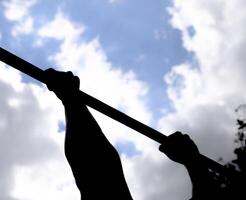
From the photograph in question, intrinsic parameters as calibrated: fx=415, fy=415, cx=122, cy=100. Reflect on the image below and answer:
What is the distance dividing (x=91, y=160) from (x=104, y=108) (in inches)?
25.2

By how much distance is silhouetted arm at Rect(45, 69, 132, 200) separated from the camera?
2.99 metres

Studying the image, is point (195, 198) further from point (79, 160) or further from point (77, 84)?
point (77, 84)

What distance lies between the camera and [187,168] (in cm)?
362

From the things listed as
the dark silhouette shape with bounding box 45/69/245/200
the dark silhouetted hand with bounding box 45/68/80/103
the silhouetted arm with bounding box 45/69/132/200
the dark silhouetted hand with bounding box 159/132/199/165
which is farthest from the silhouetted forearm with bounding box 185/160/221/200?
the dark silhouetted hand with bounding box 45/68/80/103

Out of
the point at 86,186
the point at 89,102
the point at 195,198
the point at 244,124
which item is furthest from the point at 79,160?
the point at 244,124

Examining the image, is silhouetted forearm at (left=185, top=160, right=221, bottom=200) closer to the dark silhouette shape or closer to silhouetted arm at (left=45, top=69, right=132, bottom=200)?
the dark silhouette shape

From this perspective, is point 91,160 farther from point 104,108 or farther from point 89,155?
point 104,108

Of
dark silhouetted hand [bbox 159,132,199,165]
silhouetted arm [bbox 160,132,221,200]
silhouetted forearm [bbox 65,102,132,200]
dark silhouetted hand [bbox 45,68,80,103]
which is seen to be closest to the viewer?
silhouetted forearm [bbox 65,102,132,200]

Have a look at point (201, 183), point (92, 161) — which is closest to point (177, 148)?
point (201, 183)

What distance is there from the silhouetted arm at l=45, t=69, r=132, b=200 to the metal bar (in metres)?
0.34

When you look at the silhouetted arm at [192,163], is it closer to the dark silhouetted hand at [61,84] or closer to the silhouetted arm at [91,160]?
the silhouetted arm at [91,160]

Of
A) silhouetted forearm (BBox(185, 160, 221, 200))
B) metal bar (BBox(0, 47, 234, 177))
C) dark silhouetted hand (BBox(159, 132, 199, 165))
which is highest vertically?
metal bar (BBox(0, 47, 234, 177))

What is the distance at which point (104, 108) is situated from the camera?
3.57 m

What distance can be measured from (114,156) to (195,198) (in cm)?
75
